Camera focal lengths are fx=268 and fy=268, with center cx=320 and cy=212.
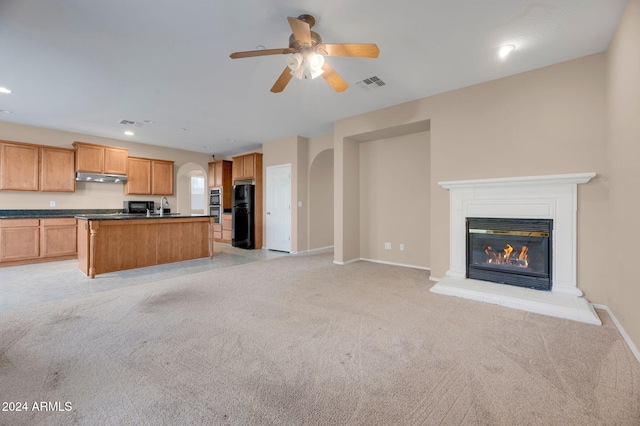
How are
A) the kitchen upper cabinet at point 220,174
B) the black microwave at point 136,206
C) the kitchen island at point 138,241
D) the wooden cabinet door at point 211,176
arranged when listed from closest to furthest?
the kitchen island at point 138,241 → the black microwave at point 136,206 → the kitchen upper cabinet at point 220,174 → the wooden cabinet door at point 211,176

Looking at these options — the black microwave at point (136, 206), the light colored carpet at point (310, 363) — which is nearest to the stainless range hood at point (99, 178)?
the black microwave at point (136, 206)

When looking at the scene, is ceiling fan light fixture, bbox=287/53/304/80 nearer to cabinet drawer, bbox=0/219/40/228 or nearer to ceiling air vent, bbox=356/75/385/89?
ceiling air vent, bbox=356/75/385/89

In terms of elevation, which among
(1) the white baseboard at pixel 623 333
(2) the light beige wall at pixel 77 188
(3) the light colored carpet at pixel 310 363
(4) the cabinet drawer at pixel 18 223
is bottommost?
(3) the light colored carpet at pixel 310 363

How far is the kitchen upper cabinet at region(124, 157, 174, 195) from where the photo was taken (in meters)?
6.48

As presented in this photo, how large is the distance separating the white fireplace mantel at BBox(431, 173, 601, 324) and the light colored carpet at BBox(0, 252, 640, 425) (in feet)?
0.65

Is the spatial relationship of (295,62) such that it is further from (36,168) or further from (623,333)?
(36,168)

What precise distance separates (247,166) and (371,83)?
447 cm

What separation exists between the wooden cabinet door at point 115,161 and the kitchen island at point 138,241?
1777mm

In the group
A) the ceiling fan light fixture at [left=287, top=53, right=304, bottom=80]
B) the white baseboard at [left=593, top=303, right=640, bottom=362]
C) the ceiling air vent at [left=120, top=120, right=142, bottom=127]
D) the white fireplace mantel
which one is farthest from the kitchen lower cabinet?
the white baseboard at [left=593, top=303, right=640, bottom=362]

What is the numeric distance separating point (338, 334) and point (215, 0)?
113 inches

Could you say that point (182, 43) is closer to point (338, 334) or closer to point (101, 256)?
point (338, 334)

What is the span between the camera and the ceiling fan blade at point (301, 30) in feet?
6.42

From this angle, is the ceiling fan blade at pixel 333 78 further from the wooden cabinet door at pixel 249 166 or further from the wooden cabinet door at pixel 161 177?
the wooden cabinet door at pixel 161 177

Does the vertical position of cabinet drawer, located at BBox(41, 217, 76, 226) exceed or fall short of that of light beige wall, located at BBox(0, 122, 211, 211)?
it falls short
